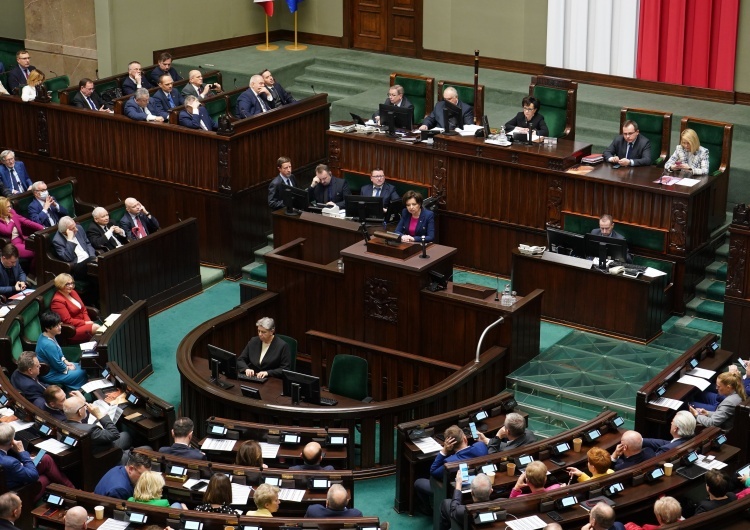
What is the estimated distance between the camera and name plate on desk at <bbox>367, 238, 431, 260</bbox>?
11.0 m

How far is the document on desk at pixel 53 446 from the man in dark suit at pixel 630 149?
6189 mm

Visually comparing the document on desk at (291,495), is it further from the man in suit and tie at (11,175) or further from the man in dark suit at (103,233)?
the man in suit and tie at (11,175)

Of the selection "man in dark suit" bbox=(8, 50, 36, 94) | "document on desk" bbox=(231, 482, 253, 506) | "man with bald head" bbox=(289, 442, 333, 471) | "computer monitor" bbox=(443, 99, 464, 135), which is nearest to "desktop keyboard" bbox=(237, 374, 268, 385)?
"man with bald head" bbox=(289, 442, 333, 471)

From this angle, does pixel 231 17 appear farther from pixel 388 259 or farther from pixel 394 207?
pixel 388 259

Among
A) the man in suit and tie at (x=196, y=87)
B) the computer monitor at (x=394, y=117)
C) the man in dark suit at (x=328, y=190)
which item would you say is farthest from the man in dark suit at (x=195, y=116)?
the computer monitor at (x=394, y=117)

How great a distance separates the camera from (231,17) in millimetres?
18000

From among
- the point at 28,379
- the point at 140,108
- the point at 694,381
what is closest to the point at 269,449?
the point at 28,379

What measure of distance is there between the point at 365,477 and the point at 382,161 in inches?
180

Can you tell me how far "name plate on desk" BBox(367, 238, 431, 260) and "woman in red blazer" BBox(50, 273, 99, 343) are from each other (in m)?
2.60

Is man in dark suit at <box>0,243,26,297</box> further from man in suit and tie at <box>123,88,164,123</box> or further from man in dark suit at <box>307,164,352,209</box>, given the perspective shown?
man in dark suit at <box>307,164,352,209</box>

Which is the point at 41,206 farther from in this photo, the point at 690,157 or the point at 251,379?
the point at 690,157

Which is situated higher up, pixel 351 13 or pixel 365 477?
pixel 351 13

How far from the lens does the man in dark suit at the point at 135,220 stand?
41.0 ft

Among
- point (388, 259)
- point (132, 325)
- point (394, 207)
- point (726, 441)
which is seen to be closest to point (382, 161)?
point (394, 207)
